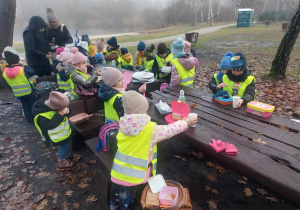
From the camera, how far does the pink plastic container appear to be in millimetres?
1871

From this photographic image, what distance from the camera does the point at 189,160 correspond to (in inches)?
148

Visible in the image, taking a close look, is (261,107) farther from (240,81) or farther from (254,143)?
(240,81)

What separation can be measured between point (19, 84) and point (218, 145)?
4.86 meters

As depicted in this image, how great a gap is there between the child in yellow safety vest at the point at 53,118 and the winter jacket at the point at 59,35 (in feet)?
11.2

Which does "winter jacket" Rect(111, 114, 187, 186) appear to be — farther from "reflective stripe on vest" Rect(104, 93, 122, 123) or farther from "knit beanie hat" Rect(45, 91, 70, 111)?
"knit beanie hat" Rect(45, 91, 70, 111)

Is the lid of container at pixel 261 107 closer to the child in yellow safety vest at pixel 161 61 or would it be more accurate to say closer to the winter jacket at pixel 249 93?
the winter jacket at pixel 249 93

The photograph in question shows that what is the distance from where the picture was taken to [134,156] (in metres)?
2.07

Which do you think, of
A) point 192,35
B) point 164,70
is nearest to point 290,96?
A: point 164,70

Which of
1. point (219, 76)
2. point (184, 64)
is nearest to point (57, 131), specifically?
point (184, 64)

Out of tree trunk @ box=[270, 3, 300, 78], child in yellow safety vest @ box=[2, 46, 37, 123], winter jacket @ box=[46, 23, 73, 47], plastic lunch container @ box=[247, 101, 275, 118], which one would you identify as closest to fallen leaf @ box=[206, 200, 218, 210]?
plastic lunch container @ box=[247, 101, 275, 118]

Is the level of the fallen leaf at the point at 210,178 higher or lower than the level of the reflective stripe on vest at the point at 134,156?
lower

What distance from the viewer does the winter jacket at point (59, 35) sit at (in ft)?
19.0

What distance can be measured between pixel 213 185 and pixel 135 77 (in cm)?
262

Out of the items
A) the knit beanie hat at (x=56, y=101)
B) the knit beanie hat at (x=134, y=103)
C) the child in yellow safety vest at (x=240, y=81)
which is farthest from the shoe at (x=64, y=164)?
the child in yellow safety vest at (x=240, y=81)
